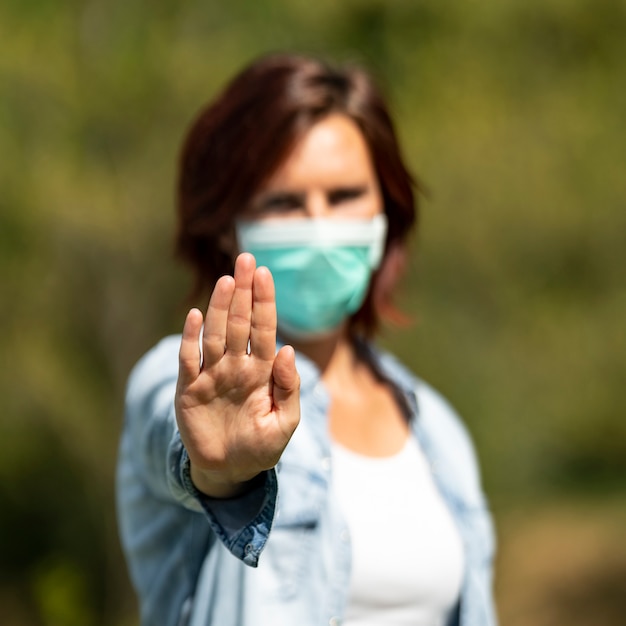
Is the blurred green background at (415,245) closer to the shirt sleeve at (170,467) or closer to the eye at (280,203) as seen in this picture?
the eye at (280,203)

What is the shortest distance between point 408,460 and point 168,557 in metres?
0.50

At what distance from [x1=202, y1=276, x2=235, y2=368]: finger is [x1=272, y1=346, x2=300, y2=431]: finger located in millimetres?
74

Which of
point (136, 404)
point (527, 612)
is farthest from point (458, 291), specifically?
point (136, 404)

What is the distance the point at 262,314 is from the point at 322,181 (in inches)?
28.3

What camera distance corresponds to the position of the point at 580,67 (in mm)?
5305

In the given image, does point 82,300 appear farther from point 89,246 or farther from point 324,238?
point 324,238

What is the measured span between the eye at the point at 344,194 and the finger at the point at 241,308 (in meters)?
0.74

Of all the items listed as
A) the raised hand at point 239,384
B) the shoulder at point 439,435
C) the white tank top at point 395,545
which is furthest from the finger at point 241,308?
the shoulder at point 439,435

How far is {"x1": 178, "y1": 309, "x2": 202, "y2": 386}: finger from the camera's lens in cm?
119

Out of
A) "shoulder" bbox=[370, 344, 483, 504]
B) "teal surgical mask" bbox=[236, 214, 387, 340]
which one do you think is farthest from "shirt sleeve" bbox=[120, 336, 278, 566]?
"shoulder" bbox=[370, 344, 483, 504]

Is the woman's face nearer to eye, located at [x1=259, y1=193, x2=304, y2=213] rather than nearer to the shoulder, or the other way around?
eye, located at [x1=259, y1=193, x2=304, y2=213]

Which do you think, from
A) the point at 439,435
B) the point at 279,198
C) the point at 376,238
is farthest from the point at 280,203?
the point at 439,435

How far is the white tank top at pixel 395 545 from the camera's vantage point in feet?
5.54

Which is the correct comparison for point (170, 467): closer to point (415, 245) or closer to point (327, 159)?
point (327, 159)
